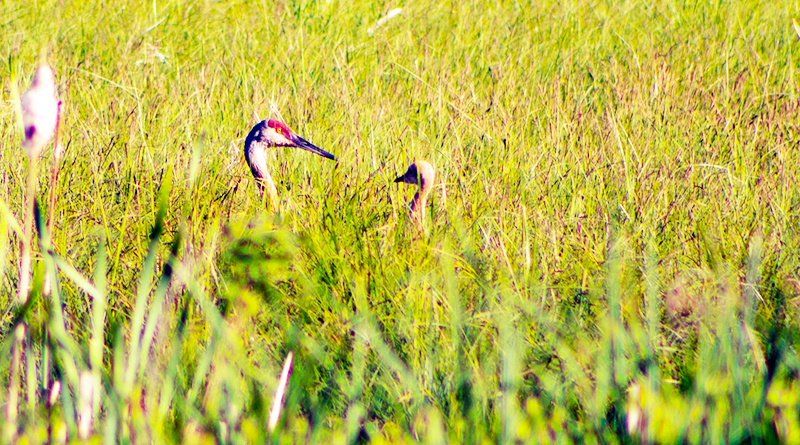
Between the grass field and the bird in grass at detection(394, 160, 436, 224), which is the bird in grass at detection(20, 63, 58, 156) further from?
the bird in grass at detection(394, 160, 436, 224)

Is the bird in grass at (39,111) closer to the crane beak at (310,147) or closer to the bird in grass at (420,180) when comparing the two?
the bird in grass at (420,180)

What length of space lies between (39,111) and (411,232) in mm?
1541

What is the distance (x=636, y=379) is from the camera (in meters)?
1.60

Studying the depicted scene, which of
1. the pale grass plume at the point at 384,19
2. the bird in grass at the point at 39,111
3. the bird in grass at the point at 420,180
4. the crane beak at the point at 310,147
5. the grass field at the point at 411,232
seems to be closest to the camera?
the bird in grass at the point at 39,111

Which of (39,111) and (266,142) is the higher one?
(39,111)

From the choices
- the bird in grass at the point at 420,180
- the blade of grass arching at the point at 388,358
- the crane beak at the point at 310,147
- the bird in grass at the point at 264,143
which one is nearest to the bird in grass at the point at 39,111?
the blade of grass arching at the point at 388,358

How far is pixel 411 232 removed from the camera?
246 centimetres

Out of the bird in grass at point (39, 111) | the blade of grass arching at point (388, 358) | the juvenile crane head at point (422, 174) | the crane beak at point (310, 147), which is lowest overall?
the blade of grass arching at point (388, 358)

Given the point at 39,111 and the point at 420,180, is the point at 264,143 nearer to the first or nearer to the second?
the point at 420,180

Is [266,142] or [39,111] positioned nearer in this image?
[39,111]

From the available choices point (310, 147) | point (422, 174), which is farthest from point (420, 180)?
point (310, 147)

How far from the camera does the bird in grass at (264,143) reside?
3.16m

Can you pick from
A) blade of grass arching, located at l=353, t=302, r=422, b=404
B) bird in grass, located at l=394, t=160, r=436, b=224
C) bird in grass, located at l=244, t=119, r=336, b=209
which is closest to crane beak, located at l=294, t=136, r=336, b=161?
bird in grass, located at l=244, t=119, r=336, b=209

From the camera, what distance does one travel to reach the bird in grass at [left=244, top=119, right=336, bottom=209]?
316cm
